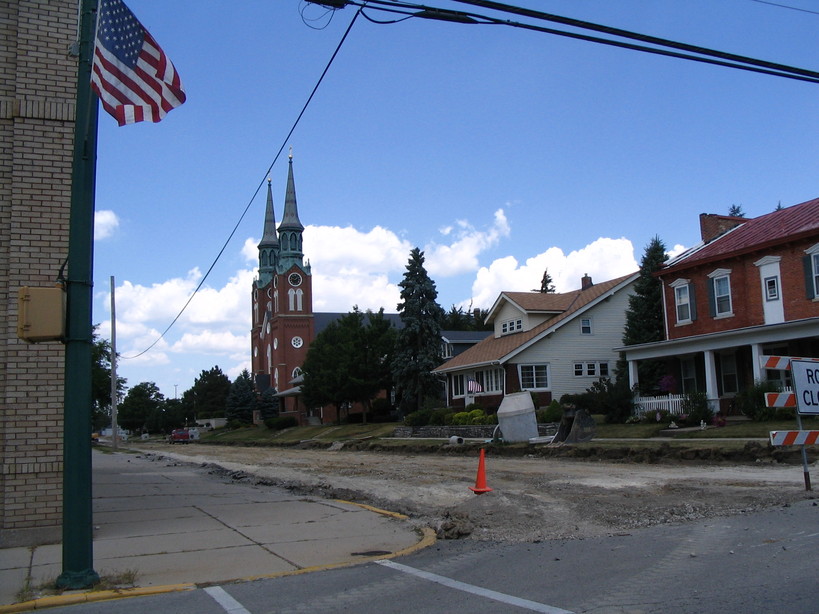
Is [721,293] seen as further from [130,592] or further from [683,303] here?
[130,592]

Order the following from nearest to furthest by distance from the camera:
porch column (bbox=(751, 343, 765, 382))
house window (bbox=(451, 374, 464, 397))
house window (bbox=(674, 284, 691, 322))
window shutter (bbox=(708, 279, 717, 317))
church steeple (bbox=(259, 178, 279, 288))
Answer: porch column (bbox=(751, 343, 765, 382)) < window shutter (bbox=(708, 279, 717, 317)) < house window (bbox=(674, 284, 691, 322)) < house window (bbox=(451, 374, 464, 397)) < church steeple (bbox=(259, 178, 279, 288))

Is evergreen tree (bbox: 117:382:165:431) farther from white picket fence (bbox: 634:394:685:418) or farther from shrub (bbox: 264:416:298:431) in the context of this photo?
white picket fence (bbox: 634:394:685:418)

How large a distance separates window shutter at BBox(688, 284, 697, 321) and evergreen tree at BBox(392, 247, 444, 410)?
2305cm

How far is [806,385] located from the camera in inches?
510

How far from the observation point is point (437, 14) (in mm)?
9602

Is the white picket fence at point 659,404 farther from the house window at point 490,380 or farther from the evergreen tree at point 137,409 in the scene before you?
the evergreen tree at point 137,409

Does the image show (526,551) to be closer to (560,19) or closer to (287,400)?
(560,19)

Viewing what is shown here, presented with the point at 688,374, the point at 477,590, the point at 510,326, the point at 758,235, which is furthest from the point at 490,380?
the point at 477,590

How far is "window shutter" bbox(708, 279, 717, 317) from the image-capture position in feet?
102

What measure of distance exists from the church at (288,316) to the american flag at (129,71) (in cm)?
7765

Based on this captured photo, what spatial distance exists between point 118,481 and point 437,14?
1532cm

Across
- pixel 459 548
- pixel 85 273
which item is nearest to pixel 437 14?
pixel 85 273

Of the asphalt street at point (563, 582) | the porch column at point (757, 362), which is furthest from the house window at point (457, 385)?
the asphalt street at point (563, 582)

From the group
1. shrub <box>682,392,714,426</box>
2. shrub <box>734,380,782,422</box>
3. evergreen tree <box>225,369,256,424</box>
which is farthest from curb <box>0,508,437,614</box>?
evergreen tree <box>225,369,256,424</box>
